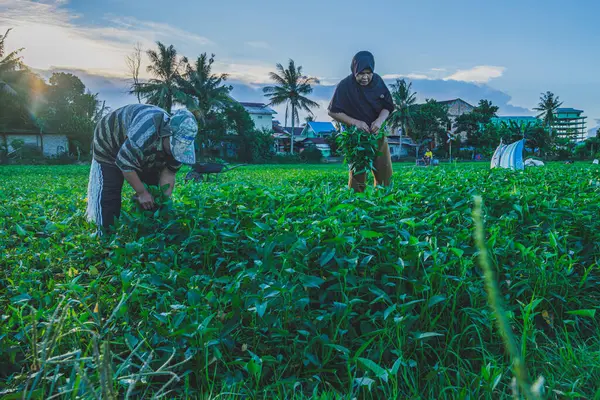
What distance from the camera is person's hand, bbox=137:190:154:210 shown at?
353 cm

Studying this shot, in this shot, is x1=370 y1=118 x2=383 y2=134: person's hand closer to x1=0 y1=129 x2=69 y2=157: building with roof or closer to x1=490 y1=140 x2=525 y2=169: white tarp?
x1=490 y1=140 x2=525 y2=169: white tarp

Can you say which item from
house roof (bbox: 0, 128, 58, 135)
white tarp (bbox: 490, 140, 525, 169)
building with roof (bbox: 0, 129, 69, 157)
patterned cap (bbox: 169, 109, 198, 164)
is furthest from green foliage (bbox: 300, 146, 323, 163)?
patterned cap (bbox: 169, 109, 198, 164)

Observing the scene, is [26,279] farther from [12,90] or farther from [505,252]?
[12,90]

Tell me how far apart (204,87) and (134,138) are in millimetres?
38461

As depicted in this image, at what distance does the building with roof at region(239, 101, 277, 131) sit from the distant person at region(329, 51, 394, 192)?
182 ft

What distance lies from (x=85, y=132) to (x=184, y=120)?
121 feet

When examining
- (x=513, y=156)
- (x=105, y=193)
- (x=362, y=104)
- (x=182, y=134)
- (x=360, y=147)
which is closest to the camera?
(x=182, y=134)

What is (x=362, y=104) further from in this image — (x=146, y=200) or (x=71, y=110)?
(x=71, y=110)

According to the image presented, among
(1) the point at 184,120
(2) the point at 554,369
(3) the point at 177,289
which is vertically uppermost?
(1) the point at 184,120

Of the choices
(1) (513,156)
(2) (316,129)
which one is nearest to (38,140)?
(1) (513,156)

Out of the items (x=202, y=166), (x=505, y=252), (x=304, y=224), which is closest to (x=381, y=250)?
(x=304, y=224)

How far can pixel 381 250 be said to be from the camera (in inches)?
98.1

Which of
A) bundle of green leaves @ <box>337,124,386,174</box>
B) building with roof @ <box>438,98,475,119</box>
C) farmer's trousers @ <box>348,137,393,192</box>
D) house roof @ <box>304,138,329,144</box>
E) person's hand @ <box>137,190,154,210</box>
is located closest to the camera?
person's hand @ <box>137,190,154,210</box>

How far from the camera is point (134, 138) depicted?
142 inches
